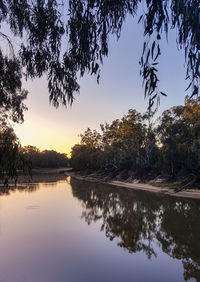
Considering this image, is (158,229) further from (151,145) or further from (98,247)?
(151,145)

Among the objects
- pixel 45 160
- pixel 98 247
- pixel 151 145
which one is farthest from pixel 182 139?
pixel 45 160

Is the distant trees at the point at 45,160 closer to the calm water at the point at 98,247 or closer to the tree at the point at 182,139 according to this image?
the tree at the point at 182,139

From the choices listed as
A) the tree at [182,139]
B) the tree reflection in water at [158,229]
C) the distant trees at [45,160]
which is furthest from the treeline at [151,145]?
the distant trees at [45,160]

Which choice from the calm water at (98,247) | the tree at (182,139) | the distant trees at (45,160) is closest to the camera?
the calm water at (98,247)

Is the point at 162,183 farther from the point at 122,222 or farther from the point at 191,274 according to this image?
the point at 191,274

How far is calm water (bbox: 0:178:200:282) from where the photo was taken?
6.41 meters

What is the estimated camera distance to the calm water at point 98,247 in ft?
21.0

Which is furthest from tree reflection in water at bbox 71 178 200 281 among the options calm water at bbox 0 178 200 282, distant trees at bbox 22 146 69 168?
distant trees at bbox 22 146 69 168

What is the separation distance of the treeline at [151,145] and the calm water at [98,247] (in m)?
13.8

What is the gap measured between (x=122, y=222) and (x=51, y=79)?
1014cm

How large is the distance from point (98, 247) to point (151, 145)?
3184 centimetres

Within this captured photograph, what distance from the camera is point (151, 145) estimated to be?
39.3 meters

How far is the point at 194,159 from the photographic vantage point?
87.6 ft

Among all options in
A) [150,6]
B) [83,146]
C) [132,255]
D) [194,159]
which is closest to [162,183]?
[194,159]
